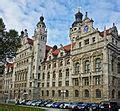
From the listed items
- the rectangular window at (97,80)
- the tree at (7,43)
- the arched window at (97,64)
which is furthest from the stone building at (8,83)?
the tree at (7,43)

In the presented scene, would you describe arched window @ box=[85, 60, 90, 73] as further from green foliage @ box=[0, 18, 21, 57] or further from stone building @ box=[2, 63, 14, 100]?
stone building @ box=[2, 63, 14, 100]

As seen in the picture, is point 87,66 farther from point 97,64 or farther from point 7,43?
point 7,43

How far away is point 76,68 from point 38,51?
21.7m

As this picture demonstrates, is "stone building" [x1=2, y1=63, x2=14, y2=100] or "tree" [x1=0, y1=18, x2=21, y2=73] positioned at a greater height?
"tree" [x1=0, y1=18, x2=21, y2=73]

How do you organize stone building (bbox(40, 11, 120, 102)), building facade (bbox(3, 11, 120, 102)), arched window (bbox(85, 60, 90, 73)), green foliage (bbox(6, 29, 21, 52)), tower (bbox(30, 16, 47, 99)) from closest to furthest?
1. green foliage (bbox(6, 29, 21, 52))
2. stone building (bbox(40, 11, 120, 102))
3. building facade (bbox(3, 11, 120, 102))
4. arched window (bbox(85, 60, 90, 73))
5. tower (bbox(30, 16, 47, 99))

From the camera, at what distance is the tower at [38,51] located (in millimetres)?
79094

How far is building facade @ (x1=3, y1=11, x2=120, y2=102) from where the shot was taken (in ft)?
184

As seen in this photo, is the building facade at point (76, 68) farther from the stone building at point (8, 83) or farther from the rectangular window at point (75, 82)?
the stone building at point (8, 83)

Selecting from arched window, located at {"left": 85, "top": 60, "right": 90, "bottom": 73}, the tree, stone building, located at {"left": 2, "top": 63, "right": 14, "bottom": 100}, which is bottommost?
stone building, located at {"left": 2, "top": 63, "right": 14, "bottom": 100}

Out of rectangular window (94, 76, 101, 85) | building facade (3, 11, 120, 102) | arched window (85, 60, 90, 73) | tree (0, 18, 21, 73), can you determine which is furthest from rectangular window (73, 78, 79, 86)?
tree (0, 18, 21, 73)

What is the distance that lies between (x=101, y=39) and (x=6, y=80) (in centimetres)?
6133

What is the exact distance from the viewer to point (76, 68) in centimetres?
6419

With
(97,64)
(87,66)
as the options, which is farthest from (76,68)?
(97,64)

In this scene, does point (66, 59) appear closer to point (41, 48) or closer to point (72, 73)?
point (72, 73)
